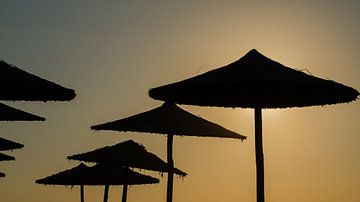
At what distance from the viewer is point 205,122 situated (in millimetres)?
11961

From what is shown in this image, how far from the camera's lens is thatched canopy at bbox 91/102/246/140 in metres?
11.5

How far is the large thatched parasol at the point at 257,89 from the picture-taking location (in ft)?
24.5

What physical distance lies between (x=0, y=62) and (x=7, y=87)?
0.27 meters

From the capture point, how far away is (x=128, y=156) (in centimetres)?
1254

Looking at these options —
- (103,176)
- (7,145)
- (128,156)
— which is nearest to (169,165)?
(128,156)

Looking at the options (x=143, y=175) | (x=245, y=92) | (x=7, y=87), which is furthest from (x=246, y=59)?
(x=143, y=175)

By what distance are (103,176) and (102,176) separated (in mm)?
23

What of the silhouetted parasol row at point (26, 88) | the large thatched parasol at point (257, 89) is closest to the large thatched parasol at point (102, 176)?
the large thatched parasol at point (257, 89)

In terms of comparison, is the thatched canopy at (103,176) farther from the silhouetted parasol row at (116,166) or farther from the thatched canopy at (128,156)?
the thatched canopy at (128,156)

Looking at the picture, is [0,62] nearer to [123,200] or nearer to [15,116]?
[15,116]

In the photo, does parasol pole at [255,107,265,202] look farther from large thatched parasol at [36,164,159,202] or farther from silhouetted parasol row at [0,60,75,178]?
large thatched parasol at [36,164,159,202]

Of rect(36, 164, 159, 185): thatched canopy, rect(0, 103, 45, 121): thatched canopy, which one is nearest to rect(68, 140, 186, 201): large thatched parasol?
rect(36, 164, 159, 185): thatched canopy

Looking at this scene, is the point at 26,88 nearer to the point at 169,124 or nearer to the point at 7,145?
the point at 169,124

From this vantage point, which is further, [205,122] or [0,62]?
[205,122]
